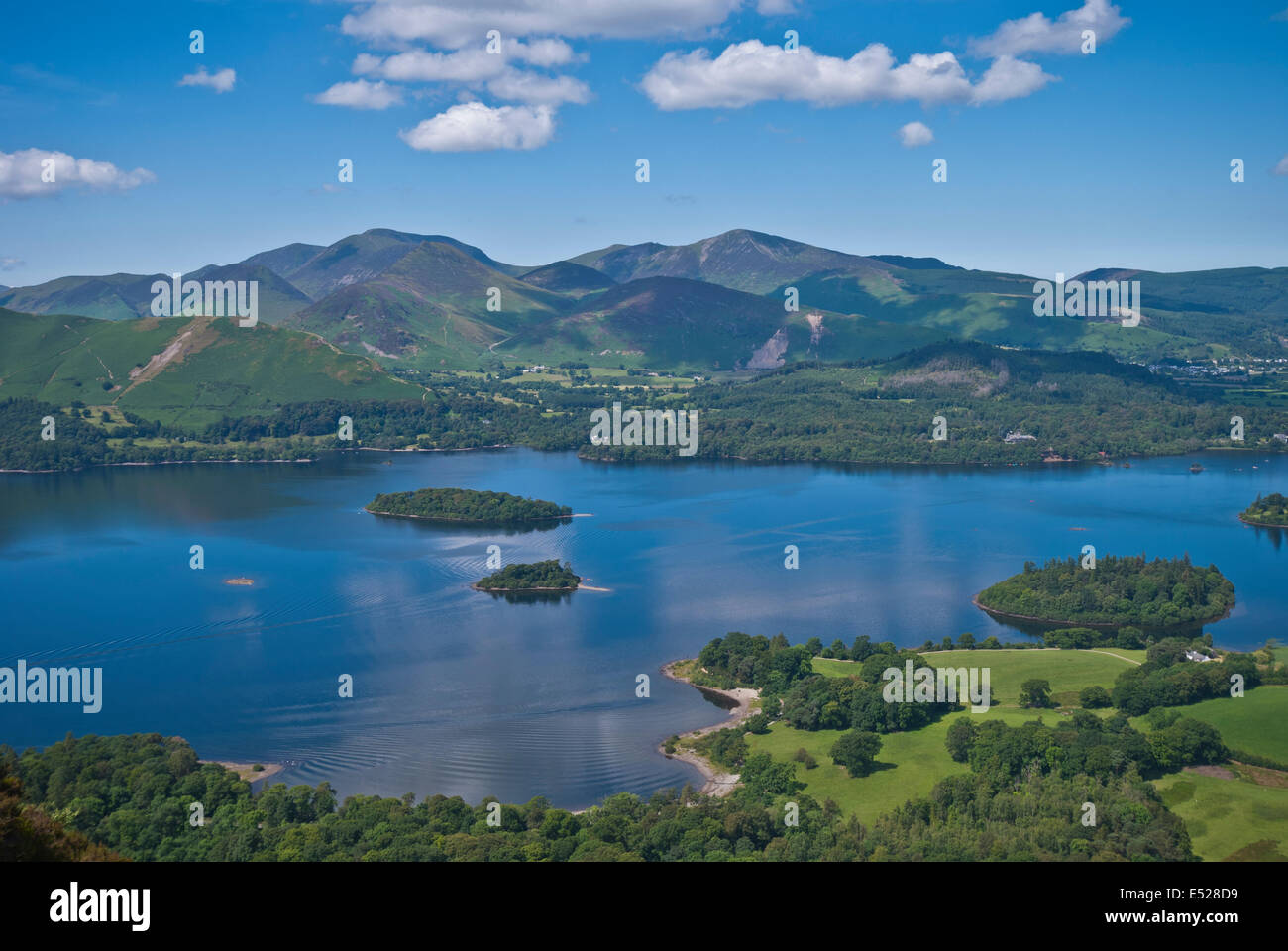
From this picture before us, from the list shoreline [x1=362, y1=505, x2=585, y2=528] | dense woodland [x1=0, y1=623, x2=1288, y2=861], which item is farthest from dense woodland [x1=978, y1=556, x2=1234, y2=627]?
shoreline [x1=362, y1=505, x2=585, y2=528]

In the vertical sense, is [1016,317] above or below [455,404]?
above

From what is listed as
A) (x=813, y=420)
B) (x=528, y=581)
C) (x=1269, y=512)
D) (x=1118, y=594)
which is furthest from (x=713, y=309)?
(x=1118, y=594)

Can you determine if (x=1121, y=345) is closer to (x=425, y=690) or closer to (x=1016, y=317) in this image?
(x=1016, y=317)

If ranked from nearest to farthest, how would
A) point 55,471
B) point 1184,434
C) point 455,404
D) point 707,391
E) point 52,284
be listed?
point 55,471, point 1184,434, point 455,404, point 707,391, point 52,284

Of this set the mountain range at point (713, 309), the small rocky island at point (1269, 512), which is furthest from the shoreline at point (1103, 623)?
the mountain range at point (713, 309)

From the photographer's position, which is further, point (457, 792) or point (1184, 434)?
point (1184, 434)

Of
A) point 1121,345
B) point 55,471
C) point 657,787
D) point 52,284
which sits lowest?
point 657,787
